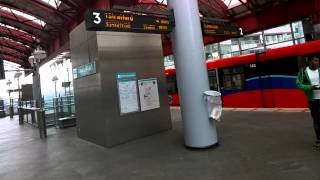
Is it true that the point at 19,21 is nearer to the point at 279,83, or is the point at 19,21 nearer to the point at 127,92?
the point at 127,92

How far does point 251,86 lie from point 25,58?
1106 inches

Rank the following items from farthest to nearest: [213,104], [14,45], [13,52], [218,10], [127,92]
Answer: [13,52] < [14,45] < [218,10] < [127,92] < [213,104]

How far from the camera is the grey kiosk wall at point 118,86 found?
22.8 ft

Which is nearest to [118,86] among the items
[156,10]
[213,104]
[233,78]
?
[213,104]

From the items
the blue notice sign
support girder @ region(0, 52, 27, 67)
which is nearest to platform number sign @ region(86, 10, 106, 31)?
the blue notice sign

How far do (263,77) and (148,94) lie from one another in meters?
5.35

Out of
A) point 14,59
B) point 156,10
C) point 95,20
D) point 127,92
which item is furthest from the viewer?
point 14,59

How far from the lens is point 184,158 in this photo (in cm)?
514

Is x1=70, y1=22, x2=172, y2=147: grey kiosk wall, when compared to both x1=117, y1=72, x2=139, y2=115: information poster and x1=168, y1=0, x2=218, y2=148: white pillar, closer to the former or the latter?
x1=117, y1=72, x2=139, y2=115: information poster

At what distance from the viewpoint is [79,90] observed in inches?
329

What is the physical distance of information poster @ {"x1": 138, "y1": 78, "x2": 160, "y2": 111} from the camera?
7.62 m

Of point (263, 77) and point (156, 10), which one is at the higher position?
point (156, 10)

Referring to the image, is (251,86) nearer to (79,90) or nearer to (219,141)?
(219,141)

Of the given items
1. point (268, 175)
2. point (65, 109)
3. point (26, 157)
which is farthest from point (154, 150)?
point (65, 109)
